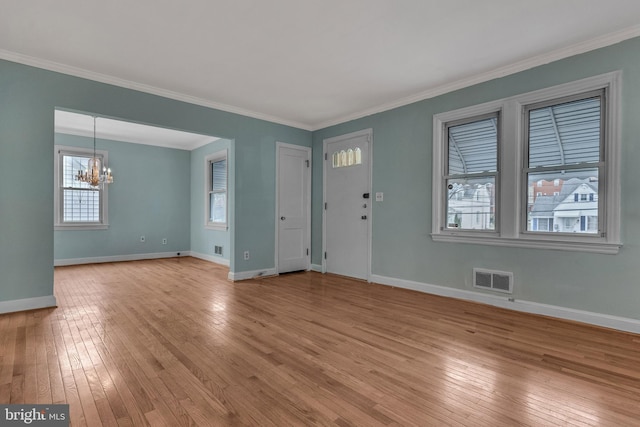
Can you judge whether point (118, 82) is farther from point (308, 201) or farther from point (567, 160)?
point (567, 160)

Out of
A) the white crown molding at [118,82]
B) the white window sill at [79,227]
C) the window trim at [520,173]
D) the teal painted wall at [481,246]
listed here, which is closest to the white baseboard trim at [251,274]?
the teal painted wall at [481,246]

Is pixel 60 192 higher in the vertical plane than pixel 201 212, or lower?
higher

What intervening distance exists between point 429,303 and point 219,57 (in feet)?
11.7

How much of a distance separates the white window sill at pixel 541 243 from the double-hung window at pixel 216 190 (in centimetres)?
449

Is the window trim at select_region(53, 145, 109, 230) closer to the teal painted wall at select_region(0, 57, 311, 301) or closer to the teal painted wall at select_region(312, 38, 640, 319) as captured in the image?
the teal painted wall at select_region(0, 57, 311, 301)

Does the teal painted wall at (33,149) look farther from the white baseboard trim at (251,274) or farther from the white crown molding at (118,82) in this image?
the white baseboard trim at (251,274)

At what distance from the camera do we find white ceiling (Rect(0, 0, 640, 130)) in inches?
98.2

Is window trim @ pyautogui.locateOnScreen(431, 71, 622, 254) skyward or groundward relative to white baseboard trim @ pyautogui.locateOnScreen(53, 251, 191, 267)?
skyward

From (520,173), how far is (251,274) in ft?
12.9

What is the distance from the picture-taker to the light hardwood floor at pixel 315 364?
1677mm

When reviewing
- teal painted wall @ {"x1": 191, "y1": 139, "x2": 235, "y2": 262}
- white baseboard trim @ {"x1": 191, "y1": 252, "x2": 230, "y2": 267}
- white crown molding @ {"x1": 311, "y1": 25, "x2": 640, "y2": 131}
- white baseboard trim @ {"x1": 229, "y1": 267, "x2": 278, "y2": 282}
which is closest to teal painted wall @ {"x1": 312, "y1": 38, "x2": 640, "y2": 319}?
white crown molding @ {"x1": 311, "y1": 25, "x2": 640, "y2": 131}

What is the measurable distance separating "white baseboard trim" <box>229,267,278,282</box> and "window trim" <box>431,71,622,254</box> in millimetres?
2685

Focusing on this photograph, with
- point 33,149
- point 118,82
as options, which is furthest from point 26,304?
point 118,82

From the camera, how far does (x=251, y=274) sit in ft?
16.7
